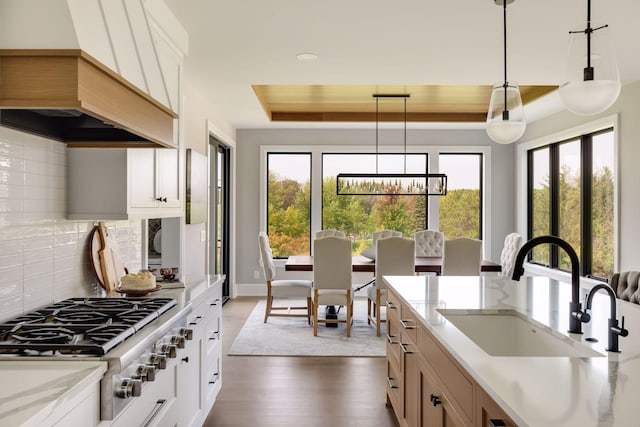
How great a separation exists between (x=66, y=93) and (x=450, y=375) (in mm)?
1563

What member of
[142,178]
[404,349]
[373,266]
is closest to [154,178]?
[142,178]

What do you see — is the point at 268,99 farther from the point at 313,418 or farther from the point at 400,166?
the point at 313,418

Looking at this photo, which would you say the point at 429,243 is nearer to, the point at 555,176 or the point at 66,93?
the point at 555,176

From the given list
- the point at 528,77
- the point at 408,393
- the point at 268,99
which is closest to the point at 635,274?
the point at 528,77

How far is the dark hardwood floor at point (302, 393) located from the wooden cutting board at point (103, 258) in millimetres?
1079

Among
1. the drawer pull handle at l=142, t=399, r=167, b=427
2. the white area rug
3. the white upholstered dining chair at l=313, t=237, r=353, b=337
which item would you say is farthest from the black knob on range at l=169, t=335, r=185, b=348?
the white upholstered dining chair at l=313, t=237, r=353, b=337

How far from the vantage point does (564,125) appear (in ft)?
18.5

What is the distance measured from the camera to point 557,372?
4.11 feet

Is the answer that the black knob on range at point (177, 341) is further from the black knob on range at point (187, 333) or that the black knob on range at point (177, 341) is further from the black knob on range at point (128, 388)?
the black knob on range at point (128, 388)

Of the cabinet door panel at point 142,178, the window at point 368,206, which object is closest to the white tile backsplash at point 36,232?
the cabinet door panel at point 142,178

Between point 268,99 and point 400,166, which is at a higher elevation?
point 268,99

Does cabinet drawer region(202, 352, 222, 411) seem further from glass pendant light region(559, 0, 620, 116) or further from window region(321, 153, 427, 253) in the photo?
window region(321, 153, 427, 253)

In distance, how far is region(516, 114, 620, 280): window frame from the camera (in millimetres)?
4648

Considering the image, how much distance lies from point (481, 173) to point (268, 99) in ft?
11.7
